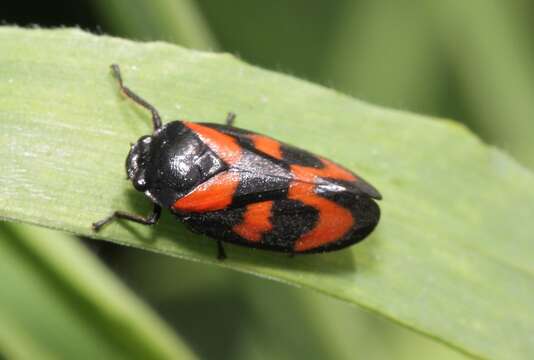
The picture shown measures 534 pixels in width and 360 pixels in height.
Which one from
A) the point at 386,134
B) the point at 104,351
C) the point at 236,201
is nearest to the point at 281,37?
the point at 386,134

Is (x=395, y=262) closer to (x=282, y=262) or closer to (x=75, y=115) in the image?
(x=282, y=262)

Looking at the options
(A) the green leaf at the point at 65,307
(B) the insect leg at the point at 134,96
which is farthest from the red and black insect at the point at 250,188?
(A) the green leaf at the point at 65,307

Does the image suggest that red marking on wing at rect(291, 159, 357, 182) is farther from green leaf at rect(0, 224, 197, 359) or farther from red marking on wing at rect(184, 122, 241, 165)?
green leaf at rect(0, 224, 197, 359)

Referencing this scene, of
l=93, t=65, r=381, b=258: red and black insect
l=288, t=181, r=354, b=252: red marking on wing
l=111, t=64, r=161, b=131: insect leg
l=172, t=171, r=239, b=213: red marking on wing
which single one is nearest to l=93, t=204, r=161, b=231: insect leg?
l=93, t=65, r=381, b=258: red and black insect

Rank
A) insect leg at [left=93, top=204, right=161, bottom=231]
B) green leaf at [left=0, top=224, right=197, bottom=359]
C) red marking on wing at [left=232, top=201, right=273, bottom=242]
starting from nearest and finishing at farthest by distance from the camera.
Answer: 1. insect leg at [left=93, top=204, right=161, bottom=231]
2. green leaf at [left=0, top=224, right=197, bottom=359]
3. red marking on wing at [left=232, top=201, right=273, bottom=242]

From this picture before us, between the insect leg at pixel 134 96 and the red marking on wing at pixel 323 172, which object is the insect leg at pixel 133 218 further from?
the red marking on wing at pixel 323 172

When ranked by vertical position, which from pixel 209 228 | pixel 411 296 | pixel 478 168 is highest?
pixel 478 168
